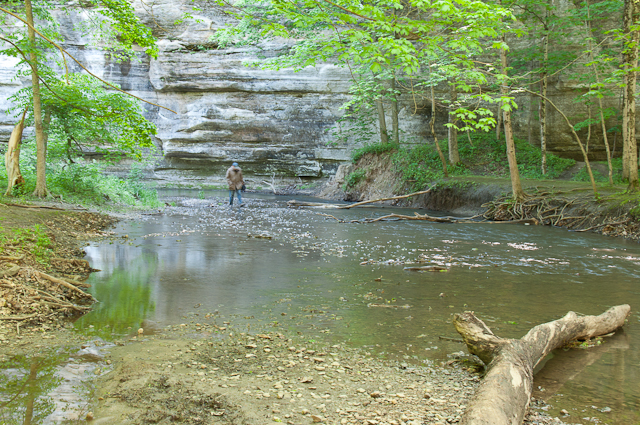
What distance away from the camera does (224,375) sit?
3371mm

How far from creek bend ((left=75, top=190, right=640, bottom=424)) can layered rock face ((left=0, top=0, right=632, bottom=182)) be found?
20612 mm

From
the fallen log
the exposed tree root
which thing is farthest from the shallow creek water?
the exposed tree root

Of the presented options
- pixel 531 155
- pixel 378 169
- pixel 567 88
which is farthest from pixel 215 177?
pixel 567 88

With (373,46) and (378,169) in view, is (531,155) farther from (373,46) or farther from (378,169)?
(373,46)

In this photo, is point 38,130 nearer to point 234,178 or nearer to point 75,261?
point 75,261

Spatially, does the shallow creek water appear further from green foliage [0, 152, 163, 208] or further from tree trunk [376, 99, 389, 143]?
tree trunk [376, 99, 389, 143]

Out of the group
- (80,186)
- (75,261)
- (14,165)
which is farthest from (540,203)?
(14,165)

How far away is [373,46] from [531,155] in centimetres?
2141

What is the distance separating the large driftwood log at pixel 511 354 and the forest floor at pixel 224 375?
8.7 inches

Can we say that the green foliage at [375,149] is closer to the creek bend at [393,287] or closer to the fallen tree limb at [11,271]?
the creek bend at [393,287]

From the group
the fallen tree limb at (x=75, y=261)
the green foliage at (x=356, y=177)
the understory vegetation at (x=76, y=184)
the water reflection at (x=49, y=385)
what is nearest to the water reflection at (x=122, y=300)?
the fallen tree limb at (x=75, y=261)

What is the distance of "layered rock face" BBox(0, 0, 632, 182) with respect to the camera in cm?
3070

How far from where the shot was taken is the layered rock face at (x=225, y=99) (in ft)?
101

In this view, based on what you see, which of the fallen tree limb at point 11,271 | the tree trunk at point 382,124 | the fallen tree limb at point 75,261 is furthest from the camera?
the tree trunk at point 382,124
